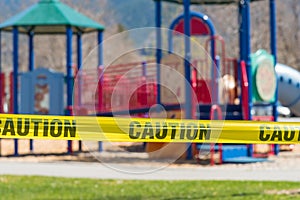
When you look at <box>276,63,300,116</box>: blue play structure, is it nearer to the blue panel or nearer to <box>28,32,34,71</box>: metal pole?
<box>28,32,34,71</box>: metal pole

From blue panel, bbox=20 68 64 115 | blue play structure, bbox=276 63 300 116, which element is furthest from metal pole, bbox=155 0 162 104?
blue play structure, bbox=276 63 300 116

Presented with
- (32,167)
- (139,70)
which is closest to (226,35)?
(139,70)

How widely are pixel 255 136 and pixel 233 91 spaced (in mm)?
10564

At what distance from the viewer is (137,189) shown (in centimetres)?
1001

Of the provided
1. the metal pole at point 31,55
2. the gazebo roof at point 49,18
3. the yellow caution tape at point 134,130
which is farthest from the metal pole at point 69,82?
the yellow caution tape at point 134,130

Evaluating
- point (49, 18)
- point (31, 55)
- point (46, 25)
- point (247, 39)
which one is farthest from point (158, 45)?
point (31, 55)

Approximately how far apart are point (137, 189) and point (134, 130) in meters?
3.66

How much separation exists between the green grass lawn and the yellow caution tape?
2713 millimetres

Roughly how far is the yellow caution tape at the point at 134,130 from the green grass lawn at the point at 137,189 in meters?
2.71

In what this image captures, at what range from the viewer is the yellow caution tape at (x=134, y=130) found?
6398mm

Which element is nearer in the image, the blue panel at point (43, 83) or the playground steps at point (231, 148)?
the playground steps at point (231, 148)

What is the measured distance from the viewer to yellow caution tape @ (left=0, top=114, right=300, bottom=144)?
640 centimetres

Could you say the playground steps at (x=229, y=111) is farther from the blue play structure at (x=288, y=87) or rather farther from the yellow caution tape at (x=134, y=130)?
the yellow caution tape at (x=134, y=130)

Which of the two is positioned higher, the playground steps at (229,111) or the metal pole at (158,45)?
the metal pole at (158,45)
